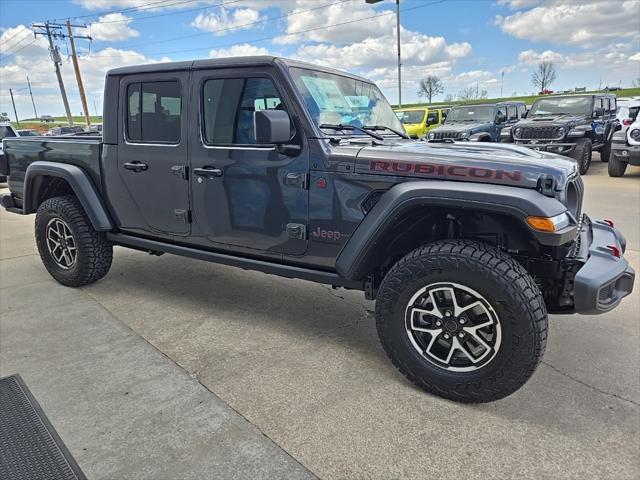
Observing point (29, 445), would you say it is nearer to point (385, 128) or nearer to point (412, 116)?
point (385, 128)

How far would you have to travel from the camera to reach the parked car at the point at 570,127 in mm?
11148

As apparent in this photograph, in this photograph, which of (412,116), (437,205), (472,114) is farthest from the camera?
(412,116)

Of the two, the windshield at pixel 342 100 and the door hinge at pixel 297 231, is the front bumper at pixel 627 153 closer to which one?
the windshield at pixel 342 100

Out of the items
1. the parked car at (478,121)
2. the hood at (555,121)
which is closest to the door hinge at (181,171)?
the parked car at (478,121)

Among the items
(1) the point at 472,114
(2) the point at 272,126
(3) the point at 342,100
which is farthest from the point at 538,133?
(2) the point at 272,126

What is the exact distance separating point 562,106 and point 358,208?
487 inches

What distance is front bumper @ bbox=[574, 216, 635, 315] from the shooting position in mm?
2238

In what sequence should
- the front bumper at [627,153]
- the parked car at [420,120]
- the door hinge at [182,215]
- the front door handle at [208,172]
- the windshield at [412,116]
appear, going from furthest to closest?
the windshield at [412,116]
the parked car at [420,120]
the front bumper at [627,153]
the door hinge at [182,215]
the front door handle at [208,172]

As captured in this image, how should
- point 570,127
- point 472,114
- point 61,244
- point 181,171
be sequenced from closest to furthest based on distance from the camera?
point 181,171, point 61,244, point 570,127, point 472,114

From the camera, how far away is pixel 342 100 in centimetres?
321

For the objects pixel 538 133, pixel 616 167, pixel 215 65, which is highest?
pixel 215 65

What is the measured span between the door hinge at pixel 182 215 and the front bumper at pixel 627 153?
33.3 feet

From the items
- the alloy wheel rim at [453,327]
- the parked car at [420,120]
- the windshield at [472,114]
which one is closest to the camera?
the alloy wheel rim at [453,327]

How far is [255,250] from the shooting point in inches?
126
